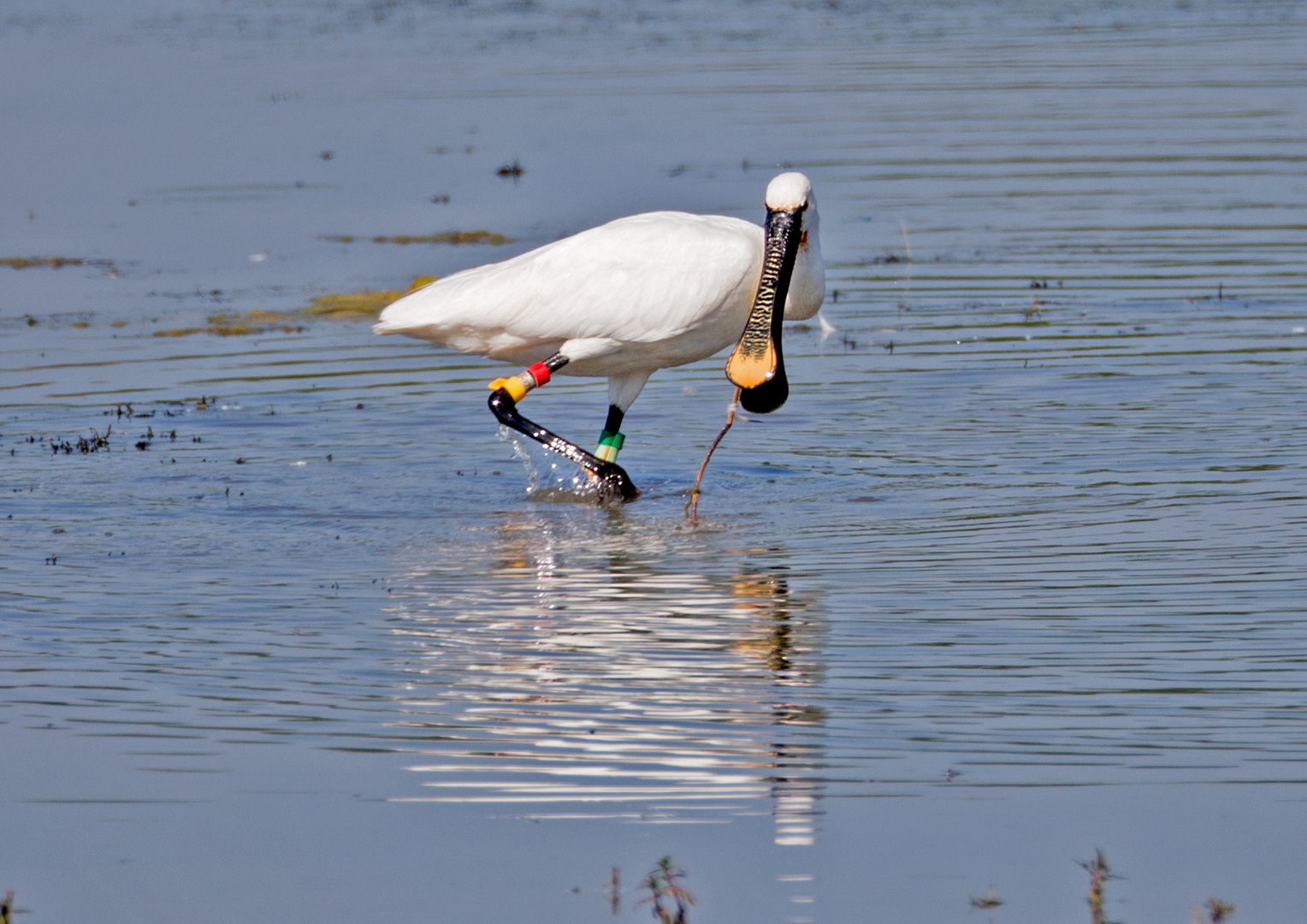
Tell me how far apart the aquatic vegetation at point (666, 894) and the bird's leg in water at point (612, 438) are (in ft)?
16.0

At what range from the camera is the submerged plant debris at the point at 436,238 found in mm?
15305

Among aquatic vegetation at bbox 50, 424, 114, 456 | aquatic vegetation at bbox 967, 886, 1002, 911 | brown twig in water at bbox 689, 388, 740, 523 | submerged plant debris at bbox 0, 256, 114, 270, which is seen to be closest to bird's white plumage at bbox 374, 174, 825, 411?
brown twig in water at bbox 689, 388, 740, 523

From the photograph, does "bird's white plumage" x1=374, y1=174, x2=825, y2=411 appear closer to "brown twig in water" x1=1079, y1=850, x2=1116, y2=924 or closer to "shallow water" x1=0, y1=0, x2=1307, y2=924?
"shallow water" x1=0, y1=0, x2=1307, y2=924

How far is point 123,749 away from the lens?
5836 mm

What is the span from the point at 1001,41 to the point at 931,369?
52.7ft

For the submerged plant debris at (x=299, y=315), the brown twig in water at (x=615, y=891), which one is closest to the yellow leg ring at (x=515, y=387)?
the submerged plant debris at (x=299, y=315)

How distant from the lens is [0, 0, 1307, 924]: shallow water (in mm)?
5051

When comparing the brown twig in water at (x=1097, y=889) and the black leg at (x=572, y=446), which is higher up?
the black leg at (x=572, y=446)

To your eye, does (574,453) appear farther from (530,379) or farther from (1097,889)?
(1097,889)

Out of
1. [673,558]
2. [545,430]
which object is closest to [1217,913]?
[673,558]

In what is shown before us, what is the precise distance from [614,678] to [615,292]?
3104mm

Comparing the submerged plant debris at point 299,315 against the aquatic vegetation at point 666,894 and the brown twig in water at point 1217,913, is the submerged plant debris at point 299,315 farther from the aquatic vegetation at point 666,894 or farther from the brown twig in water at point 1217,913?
the brown twig in water at point 1217,913

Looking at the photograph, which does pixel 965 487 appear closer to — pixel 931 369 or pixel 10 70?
pixel 931 369

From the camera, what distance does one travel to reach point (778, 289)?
8.97 metres
